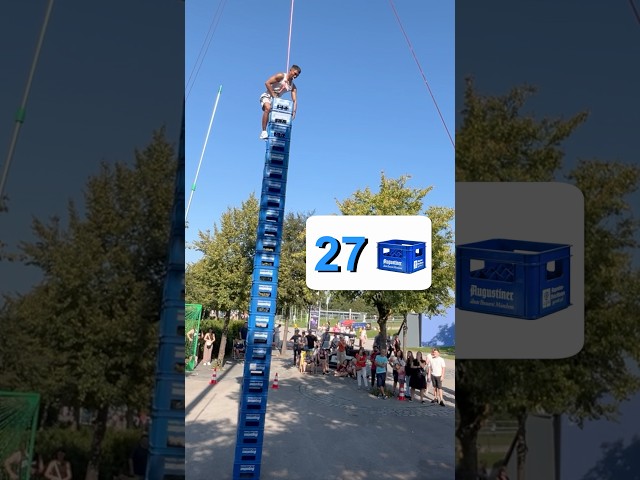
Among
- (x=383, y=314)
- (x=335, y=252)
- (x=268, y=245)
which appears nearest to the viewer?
(x=335, y=252)

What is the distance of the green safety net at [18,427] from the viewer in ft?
8.85

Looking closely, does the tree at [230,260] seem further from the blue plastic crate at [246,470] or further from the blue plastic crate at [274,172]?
the blue plastic crate at [246,470]

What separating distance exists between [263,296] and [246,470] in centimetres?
148

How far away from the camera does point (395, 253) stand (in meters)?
3.02

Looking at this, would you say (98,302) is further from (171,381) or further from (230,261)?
(230,261)

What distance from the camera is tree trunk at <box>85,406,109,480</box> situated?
110 inches

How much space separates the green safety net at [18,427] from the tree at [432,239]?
7.66 feet

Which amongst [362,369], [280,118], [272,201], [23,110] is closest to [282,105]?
[280,118]

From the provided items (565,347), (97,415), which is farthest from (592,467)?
(97,415)

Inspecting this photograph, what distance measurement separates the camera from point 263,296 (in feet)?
13.8

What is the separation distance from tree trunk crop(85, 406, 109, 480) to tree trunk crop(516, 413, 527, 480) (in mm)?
2348

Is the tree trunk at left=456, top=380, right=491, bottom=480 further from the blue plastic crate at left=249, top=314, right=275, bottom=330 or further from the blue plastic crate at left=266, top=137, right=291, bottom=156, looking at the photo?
the blue plastic crate at left=266, top=137, right=291, bottom=156

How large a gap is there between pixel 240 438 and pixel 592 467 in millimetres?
2658

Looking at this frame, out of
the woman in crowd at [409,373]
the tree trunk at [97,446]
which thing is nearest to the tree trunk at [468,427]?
the tree trunk at [97,446]
